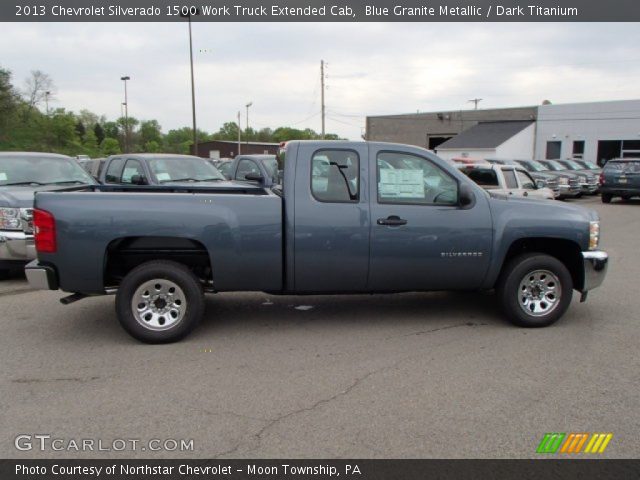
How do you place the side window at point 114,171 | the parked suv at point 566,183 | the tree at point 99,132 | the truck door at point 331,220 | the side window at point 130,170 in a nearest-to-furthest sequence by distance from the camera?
the truck door at point 331,220, the side window at point 130,170, the side window at point 114,171, the parked suv at point 566,183, the tree at point 99,132

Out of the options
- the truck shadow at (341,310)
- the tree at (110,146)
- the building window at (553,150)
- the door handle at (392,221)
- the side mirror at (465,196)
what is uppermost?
the tree at (110,146)

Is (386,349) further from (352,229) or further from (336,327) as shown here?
(352,229)

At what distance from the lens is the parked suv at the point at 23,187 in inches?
278

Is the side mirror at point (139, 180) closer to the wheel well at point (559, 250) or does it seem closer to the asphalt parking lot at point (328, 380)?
the asphalt parking lot at point (328, 380)

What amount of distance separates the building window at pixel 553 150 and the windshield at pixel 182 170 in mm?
34085

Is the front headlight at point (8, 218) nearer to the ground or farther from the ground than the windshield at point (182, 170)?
nearer to the ground

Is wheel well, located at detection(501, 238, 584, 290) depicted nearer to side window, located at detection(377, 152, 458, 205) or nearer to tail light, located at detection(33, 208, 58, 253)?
side window, located at detection(377, 152, 458, 205)

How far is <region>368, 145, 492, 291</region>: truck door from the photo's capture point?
5266mm

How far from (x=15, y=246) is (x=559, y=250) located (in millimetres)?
6702

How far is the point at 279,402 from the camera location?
12.8 ft

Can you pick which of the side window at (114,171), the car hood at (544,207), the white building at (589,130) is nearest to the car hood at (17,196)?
the side window at (114,171)

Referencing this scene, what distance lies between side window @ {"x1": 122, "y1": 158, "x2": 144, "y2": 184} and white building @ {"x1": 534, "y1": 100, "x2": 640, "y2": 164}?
33915 mm

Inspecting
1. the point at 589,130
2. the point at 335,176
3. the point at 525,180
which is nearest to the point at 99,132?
the point at 589,130
